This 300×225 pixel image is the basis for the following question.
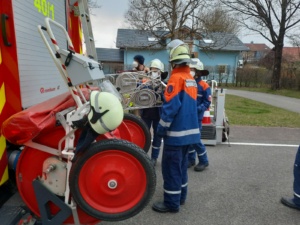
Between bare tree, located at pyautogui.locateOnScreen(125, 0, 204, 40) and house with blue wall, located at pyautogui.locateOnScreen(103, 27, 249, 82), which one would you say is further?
house with blue wall, located at pyautogui.locateOnScreen(103, 27, 249, 82)

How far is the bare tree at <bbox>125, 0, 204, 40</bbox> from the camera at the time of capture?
16.7 m

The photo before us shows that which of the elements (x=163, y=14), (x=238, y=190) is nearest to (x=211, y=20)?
(x=163, y=14)

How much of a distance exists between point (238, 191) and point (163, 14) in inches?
569

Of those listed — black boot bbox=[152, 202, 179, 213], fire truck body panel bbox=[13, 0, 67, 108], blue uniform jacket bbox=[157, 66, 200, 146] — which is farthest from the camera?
black boot bbox=[152, 202, 179, 213]

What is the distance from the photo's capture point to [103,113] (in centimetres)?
196

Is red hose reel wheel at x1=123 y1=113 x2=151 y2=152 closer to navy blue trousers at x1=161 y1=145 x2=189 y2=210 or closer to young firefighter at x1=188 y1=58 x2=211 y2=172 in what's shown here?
navy blue trousers at x1=161 y1=145 x2=189 y2=210

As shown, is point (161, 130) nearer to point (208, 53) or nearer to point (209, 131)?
point (209, 131)

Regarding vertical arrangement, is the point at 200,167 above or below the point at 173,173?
below

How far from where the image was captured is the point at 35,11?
2.73 m

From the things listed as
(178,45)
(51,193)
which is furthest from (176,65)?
(51,193)

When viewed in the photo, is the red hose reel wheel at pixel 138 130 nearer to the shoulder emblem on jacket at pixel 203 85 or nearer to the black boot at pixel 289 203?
the shoulder emblem on jacket at pixel 203 85

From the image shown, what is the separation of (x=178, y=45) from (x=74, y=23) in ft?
5.18

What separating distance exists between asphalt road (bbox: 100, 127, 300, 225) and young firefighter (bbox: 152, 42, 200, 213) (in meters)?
0.28

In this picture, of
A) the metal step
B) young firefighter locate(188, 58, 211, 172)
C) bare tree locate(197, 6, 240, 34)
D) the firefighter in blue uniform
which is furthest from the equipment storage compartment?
bare tree locate(197, 6, 240, 34)
